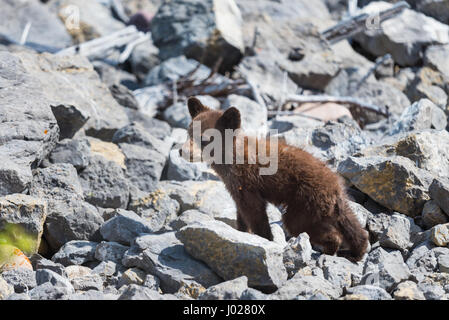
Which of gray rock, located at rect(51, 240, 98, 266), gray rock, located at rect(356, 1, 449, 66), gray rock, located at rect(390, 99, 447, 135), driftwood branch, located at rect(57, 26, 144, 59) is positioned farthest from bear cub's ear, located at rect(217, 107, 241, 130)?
gray rock, located at rect(356, 1, 449, 66)

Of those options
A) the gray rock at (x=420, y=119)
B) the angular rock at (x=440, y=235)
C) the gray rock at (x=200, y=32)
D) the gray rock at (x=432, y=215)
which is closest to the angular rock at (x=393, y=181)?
the gray rock at (x=432, y=215)

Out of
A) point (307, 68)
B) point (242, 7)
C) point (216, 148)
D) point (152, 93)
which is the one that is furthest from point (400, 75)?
point (216, 148)

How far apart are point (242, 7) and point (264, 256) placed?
448 inches

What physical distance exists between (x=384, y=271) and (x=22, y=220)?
3.03 meters

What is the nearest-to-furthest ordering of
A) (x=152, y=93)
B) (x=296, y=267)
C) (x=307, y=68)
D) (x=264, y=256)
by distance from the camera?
(x=264, y=256)
(x=296, y=267)
(x=152, y=93)
(x=307, y=68)

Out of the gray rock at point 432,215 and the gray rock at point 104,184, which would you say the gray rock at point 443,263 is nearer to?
the gray rock at point 432,215

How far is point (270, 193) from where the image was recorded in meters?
5.10

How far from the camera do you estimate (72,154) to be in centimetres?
621

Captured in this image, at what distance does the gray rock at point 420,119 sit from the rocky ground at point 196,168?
3cm

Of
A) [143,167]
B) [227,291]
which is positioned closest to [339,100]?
[143,167]

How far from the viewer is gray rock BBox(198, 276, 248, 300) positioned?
12.0ft

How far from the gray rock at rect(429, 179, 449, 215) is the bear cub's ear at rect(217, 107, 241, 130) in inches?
78.3

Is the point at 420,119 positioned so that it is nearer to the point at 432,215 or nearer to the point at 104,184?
the point at 432,215
